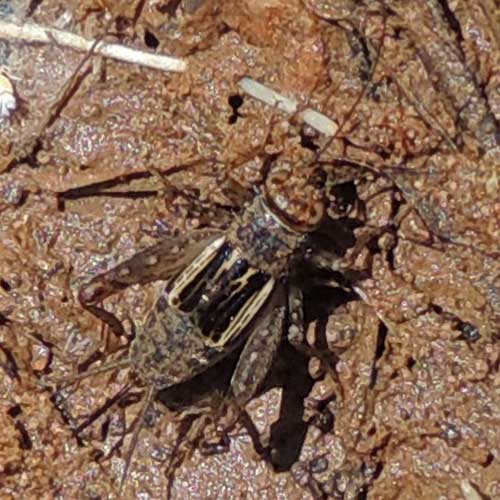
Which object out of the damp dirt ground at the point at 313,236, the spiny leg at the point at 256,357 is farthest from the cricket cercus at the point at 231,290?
the damp dirt ground at the point at 313,236

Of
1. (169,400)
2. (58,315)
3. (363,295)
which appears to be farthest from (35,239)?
(363,295)

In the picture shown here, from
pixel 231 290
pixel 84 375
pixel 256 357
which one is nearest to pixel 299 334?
pixel 256 357

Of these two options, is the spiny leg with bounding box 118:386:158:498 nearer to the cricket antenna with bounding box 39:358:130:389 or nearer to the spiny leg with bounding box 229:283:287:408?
the cricket antenna with bounding box 39:358:130:389

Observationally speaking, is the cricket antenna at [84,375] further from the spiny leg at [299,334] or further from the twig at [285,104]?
the twig at [285,104]

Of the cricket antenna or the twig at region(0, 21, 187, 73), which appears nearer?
the cricket antenna

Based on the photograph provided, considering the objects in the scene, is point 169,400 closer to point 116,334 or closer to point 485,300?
point 116,334

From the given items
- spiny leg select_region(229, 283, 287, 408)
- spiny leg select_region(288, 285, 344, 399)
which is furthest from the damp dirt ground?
spiny leg select_region(229, 283, 287, 408)

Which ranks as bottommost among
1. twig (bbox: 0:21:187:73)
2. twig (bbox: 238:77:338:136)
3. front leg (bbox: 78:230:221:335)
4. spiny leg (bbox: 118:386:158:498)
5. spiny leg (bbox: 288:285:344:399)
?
spiny leg (bbox: 118:386:158:498)
